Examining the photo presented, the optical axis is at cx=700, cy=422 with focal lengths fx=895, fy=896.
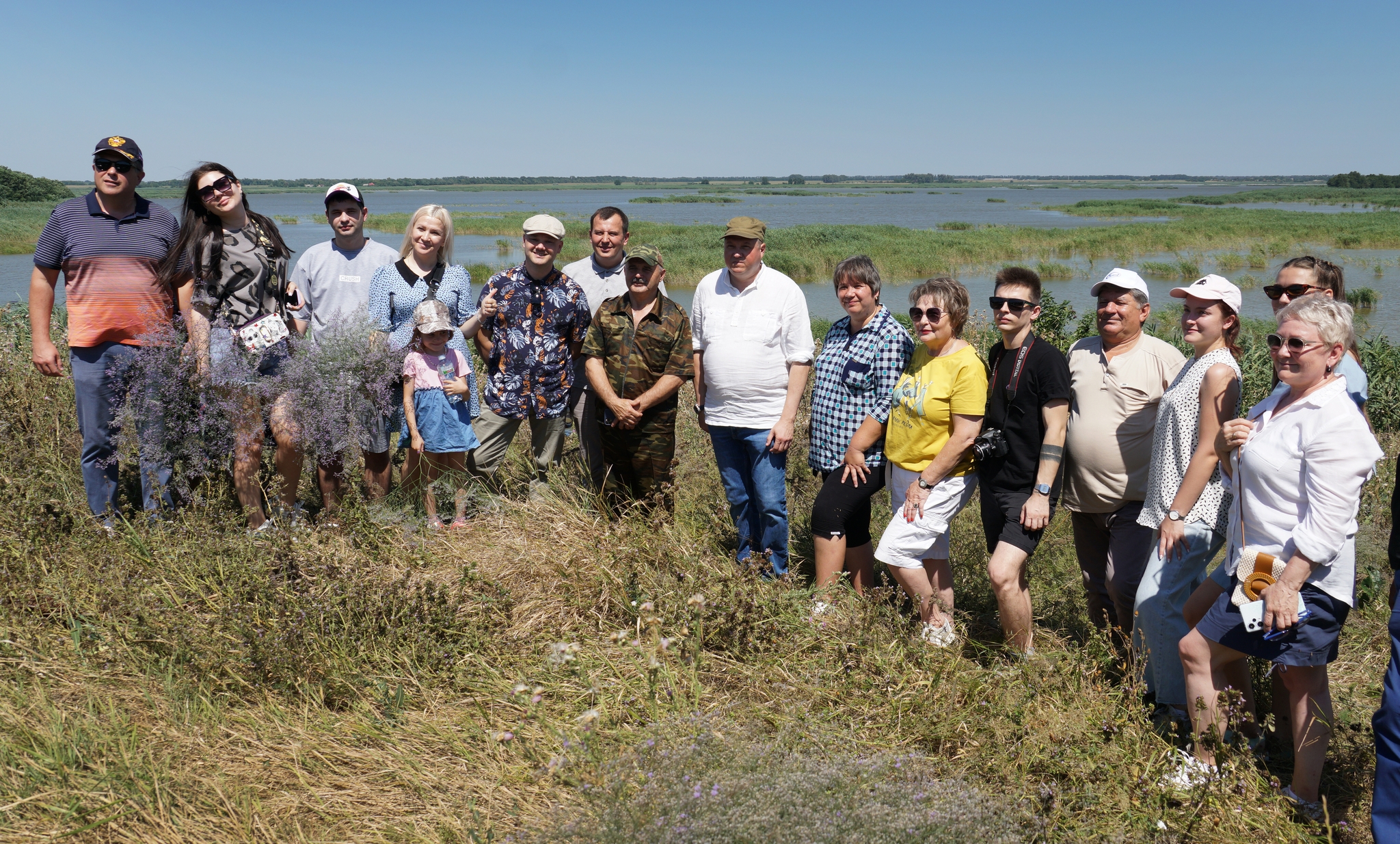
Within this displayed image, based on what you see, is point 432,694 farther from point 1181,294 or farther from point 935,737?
point 1181,294

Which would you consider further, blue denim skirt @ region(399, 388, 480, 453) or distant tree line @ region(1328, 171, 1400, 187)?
distant tree line @ region(1328, 171, 1400, 187)

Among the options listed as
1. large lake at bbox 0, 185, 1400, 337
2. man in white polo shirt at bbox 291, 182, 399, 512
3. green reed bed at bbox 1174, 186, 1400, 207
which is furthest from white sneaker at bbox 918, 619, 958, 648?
green reed bed at bbox 1174, 186, 1400, 207

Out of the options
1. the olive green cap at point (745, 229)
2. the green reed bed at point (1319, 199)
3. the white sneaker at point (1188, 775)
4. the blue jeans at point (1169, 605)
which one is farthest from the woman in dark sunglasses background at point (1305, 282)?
the green reed bed at point (1319, 199)

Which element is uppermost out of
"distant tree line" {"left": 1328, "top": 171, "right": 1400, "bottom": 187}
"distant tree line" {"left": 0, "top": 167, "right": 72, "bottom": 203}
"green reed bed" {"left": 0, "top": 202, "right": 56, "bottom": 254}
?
"distant tree line" {"left": 1328, "top": 171, "right": 1400, "bottom": 187}

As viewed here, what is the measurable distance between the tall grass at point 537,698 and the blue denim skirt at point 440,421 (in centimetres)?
37

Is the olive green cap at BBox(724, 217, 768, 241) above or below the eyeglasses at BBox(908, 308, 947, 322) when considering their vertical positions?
above

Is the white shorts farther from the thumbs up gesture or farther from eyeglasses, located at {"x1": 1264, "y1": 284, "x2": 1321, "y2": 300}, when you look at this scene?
the thumbs up gesture

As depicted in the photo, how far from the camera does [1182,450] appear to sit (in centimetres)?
333

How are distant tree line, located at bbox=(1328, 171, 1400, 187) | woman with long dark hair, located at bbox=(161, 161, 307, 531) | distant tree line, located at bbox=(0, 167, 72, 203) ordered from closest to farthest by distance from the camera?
woman with long dark hair, located at bbox=(161, 161, 307, 531)
distant tree line, located at bbox=(0, 167, 72, 203)
distant tree line, located at bbox=(1328, 171, 1400, 187)

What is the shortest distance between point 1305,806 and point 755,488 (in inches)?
102

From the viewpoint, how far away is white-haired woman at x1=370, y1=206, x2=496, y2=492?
16.2 feet

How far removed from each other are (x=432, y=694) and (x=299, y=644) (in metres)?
0.57

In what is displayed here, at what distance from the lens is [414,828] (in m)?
2.71

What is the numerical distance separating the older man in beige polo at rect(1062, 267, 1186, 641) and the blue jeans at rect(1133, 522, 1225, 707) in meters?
0.16
